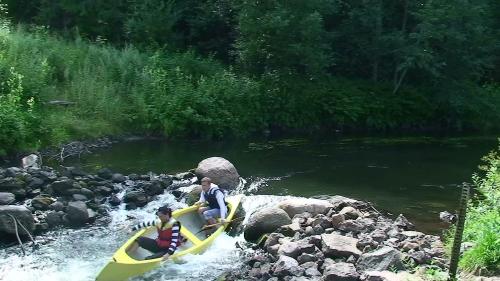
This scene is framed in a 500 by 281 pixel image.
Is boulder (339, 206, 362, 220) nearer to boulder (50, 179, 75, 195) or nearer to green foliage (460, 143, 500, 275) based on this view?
green foliage (460, 143, 500, 275)

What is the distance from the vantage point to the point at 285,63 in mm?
24078

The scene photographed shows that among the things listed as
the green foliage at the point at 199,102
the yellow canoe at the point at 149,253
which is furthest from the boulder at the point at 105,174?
the green foliage at the point at 199,102

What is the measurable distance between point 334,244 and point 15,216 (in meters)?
5.89

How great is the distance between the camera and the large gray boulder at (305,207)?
1241 cm

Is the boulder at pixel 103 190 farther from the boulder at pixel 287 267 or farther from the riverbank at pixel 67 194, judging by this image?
the boulder at pixel 287 267

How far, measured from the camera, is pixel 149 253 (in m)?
10.6

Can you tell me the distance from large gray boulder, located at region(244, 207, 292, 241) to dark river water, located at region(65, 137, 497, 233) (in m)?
2.84

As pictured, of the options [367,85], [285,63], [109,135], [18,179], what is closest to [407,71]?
[367,85]

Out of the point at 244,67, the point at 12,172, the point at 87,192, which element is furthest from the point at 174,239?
the point at 244,67

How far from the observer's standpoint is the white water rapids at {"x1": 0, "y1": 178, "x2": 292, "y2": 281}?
9.94 m

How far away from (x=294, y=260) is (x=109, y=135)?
12.0 meters

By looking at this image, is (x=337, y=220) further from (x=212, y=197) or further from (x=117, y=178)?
(x=117, y=178)

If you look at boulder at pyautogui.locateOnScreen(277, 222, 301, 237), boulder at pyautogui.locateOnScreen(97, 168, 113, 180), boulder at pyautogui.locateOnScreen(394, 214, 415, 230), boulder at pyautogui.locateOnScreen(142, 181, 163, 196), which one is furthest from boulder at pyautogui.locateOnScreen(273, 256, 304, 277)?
boulder at pyautogui.locateOnScreen(97, 168, 113, 180)

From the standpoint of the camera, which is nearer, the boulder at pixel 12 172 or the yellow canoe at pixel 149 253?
the yellow canoe at pixel 149 253
